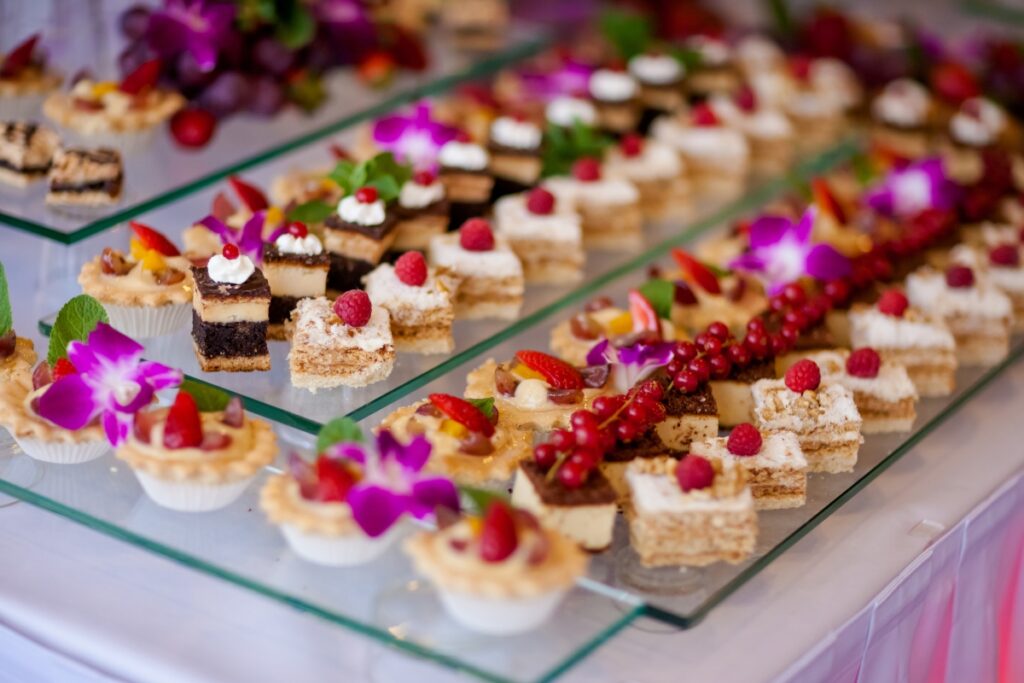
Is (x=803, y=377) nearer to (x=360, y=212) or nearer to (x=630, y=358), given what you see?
(x=630, y=358)

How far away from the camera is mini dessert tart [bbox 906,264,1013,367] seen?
364cm

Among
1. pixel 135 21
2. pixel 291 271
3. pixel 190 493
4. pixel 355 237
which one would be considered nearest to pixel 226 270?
pixel 291 271

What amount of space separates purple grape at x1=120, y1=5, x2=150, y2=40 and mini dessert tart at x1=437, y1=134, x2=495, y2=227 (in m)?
1.00

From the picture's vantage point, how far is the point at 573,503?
8.41 feet

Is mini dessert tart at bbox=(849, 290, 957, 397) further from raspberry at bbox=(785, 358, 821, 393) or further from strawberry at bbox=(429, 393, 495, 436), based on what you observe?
strawberry at bbox=(429, 393, 495, 436)

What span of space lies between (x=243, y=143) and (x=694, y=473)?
213 centimetres

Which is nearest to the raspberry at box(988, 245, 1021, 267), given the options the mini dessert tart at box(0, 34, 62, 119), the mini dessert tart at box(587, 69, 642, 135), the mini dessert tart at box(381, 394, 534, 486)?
the mini dessert tart at box(587, 69, 642, 135)

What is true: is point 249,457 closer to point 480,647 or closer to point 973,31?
point 480,647

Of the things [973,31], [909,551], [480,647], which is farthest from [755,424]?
[973,31]

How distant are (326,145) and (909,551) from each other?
2.46 metres

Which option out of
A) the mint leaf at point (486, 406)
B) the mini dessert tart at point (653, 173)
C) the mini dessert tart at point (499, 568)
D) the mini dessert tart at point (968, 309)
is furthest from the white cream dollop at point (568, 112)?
the mini dessert tart at point (499, 568)

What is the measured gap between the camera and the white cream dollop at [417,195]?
3590mm

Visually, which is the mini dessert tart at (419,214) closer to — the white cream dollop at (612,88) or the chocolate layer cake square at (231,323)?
the chocolate layer cake square at (231,323)

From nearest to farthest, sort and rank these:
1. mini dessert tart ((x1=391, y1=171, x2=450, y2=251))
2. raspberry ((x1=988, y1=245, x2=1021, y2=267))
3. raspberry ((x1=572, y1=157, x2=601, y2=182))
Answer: mini dessert tart ((x1=391, y1=171, x2=450, y2=251))
raspberry ((x1=988, y1=245, x2=1021, y2=267))
raspberry ((x1=572, y1=157, x2=601, y2=182))
